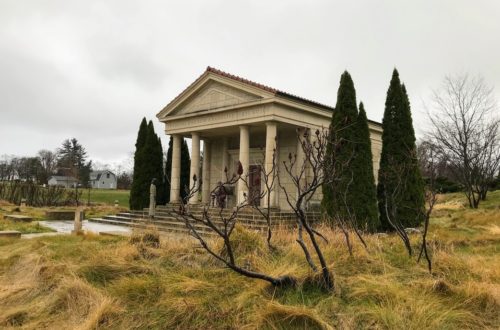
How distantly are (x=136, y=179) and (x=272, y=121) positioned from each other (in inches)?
367

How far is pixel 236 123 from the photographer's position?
16453 mm

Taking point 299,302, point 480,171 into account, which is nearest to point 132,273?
point 299,302

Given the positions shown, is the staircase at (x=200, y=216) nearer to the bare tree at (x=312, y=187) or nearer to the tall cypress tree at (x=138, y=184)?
the tall cypress tree at (x=138, y=184)

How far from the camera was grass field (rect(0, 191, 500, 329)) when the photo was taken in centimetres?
409

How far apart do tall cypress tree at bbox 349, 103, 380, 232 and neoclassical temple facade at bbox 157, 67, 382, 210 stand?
2623 millimetres

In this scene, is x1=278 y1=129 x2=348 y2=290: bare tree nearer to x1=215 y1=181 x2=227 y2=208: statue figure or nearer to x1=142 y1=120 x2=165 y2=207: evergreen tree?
x1=215 y1=181 x2=227 y2=208: statue figure

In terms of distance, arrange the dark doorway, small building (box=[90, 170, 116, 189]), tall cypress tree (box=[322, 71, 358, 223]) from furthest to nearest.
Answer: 1. small building (box=[90, 170, 116, 189])
2. tall cypress tree (box=[322, 71, 358, 223])
3. the dark doorway

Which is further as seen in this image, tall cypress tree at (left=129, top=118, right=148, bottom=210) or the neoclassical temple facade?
tall cypress tree at (left=129, top=118, right=148, bottom=210)

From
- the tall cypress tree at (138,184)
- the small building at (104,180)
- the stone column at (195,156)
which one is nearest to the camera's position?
the stone column at (195,156)

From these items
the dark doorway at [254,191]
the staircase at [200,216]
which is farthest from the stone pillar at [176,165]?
the dark doorway at [254,191]

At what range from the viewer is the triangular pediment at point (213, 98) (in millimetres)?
16562

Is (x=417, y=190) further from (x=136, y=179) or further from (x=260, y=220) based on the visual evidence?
(x=136, y=179)

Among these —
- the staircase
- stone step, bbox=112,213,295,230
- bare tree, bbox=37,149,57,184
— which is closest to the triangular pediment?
the staircase

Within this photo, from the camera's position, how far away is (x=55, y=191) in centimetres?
3023
